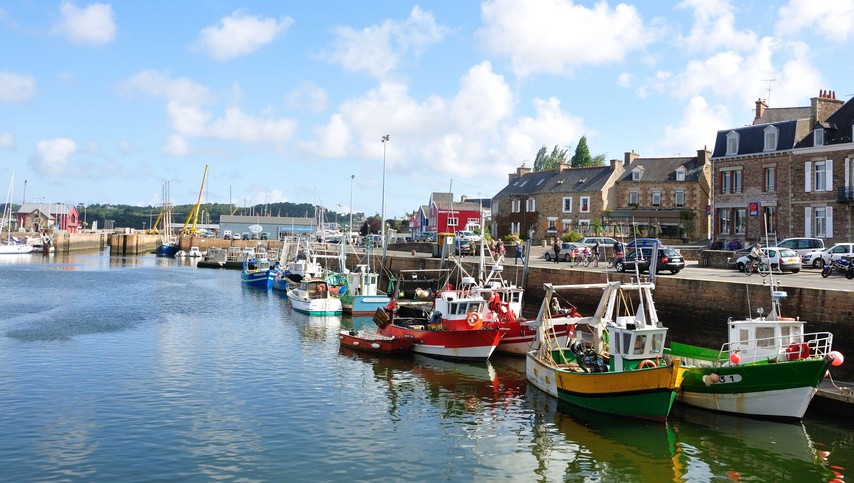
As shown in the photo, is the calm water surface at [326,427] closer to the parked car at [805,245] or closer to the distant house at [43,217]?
the parked car at [805,245]

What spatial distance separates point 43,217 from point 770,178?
149131 millimetres

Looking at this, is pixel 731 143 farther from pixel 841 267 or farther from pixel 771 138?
pixel 841 267

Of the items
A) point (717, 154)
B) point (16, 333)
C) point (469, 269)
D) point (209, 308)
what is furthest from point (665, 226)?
point (16, 333)

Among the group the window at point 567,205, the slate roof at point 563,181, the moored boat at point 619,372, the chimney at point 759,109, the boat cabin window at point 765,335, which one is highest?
the chimney at point 759,109

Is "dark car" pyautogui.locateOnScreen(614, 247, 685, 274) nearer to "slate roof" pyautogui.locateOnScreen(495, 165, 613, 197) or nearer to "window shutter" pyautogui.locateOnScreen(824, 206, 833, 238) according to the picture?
"window shutter" pyautogui.locateOnScreen(824, 206, 833, 238)

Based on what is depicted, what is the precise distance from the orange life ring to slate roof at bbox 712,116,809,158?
97.6 ft

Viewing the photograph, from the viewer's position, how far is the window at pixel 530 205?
7348 centimetres

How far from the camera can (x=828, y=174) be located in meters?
44.5

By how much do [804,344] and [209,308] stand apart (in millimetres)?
36690

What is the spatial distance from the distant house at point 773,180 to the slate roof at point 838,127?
7.5 inches

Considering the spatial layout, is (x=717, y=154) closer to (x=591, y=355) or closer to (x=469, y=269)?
(x=469, y=269)

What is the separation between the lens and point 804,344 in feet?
63.7

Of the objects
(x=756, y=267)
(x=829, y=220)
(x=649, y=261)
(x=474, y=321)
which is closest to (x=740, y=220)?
(x=829, y=220)

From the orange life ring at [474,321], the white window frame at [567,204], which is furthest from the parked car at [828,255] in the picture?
the white window frame at [567,204]
